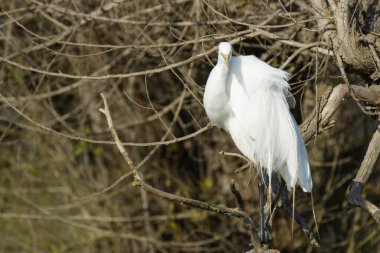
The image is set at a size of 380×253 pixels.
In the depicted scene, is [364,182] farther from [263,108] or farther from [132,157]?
[132,157]

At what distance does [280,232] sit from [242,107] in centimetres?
273

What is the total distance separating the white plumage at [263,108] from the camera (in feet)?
9.18

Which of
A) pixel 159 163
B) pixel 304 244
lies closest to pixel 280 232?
pixel 304 244

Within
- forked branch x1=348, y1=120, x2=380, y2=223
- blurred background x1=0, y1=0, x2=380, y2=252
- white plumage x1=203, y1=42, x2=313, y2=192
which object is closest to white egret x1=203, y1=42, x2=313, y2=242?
white plumage x1=203, y1=42, x2=313, y2=192

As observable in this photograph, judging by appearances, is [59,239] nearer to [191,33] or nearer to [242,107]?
[191,33]

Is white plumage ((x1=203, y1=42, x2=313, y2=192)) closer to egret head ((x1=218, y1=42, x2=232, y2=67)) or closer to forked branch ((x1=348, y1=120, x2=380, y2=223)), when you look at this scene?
egret head ((x1=218, y1=42, x2=232, y2=67))

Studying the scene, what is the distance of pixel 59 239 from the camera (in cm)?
Answer: 631

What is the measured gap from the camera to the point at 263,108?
2803mm

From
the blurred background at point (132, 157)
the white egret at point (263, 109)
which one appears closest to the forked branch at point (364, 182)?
the white egret at point (263, 109)

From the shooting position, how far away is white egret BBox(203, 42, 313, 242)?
280 cm

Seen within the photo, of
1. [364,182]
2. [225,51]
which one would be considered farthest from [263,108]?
[364,182]

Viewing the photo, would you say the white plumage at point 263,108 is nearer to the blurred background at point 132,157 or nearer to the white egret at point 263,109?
the white egret at point 263,109

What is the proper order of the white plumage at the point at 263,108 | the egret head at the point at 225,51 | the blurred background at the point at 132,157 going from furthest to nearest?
the blurred background at the point at 132,157
the white plumage at the point at 263,108
the egret head at the point at 225,51

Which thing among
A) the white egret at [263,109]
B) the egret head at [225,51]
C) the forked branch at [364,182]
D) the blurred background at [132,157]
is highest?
the egret head at [225,51]
